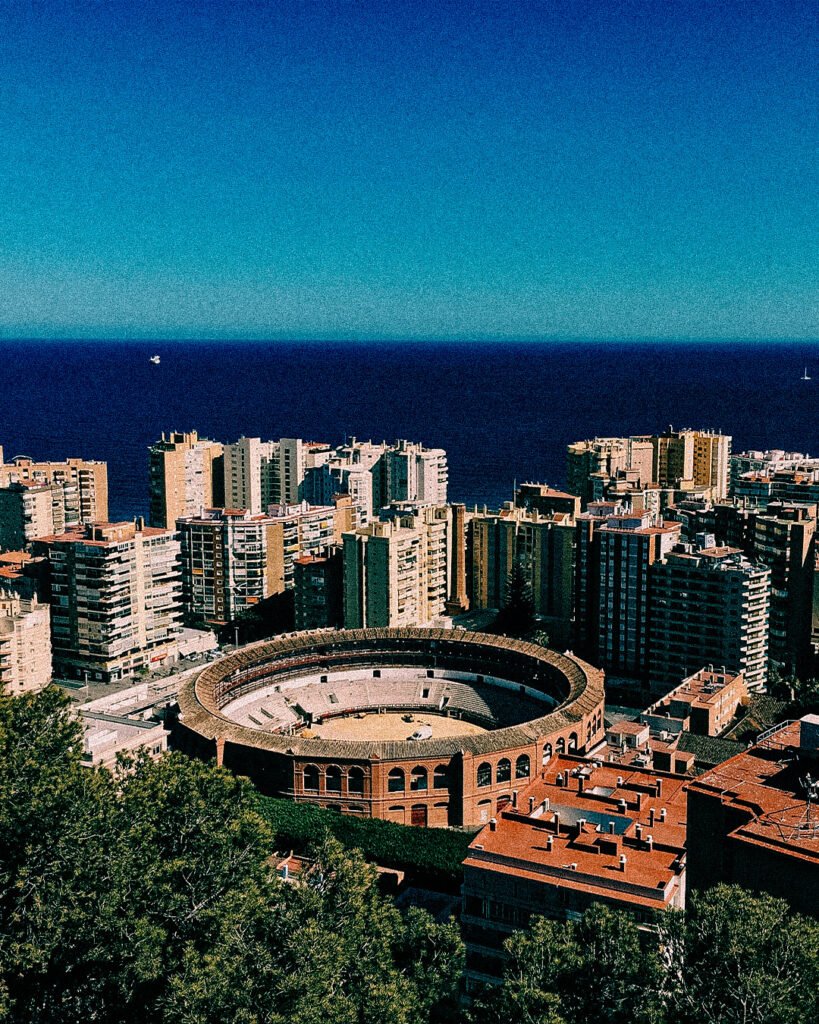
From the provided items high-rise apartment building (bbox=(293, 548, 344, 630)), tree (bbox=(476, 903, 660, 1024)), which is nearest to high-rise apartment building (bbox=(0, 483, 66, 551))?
high-rise apartment building (bbox=(293, 548, 344, 630))

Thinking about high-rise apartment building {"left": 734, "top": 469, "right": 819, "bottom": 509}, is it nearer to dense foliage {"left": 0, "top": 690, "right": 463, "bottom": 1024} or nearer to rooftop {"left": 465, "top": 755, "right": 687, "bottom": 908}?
rooftop {"left": 465, "top": 755, "right": 687, "bottom": 908}

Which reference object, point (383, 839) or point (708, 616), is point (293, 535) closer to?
point (708, 616)

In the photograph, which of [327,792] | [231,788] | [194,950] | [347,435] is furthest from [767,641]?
[347,435]

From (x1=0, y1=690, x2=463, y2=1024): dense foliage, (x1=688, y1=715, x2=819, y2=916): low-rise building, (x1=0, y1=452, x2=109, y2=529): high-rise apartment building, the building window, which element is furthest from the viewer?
(x1=0, y1=452, x2=109, y2=529): high-rise apartment building

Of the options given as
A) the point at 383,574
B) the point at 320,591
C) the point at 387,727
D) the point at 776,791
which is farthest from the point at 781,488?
the point at 776,791

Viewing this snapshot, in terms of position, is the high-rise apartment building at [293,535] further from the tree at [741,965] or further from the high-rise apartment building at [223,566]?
the tree at [741,965]

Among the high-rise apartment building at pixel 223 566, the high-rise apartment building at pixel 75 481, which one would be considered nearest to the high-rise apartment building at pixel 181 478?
the high-rise apartment building at pixel 75 481

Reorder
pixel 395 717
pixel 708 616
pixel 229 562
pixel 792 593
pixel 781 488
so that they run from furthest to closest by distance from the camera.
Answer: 1. pixel 781 488
2. pixel 229 562
3. pixel 792 593
4. pixel 395 717
5. pixel 708 616
